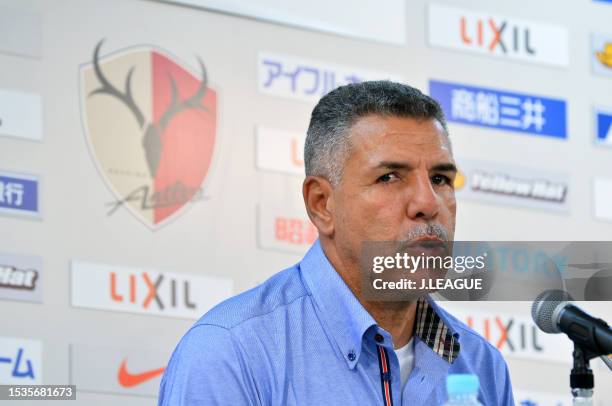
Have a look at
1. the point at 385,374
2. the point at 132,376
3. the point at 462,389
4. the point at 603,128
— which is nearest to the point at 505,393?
the point at 385,374

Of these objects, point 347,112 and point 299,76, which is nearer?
point 347,112

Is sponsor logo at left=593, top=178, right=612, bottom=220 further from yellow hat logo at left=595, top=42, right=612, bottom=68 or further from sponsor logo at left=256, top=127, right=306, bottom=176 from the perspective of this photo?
sponsor logo at left=256, top=127, right=306, bottom=176

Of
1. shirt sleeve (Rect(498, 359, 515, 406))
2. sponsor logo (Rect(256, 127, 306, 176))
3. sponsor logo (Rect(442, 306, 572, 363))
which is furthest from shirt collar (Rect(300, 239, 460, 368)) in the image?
sponsor logo (Rect(442, 306, 572, 363))

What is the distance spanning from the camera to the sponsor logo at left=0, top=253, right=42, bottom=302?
360 centimetres

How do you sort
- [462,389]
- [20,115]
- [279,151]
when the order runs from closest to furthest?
[462,389] → [20,115] → [279,151]

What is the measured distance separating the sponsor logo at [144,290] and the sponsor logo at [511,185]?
1110mm

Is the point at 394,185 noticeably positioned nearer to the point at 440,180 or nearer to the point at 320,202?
the point at 440,180

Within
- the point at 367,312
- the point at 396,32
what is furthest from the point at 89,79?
the point at 367,312

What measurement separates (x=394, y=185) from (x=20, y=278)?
144 cm

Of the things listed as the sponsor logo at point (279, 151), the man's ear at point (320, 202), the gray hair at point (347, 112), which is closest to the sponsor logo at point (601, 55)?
the sponsor logo at point (279, 151)

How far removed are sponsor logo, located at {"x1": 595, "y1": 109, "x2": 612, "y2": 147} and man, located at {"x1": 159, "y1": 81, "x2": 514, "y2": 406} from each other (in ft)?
7.45

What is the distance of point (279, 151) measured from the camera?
4191 mm

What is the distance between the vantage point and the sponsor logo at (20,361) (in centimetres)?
356

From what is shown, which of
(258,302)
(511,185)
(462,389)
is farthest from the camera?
(511,185)
